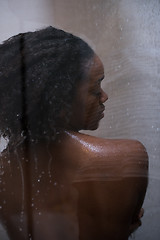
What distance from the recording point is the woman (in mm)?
708

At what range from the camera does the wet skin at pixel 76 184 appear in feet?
2.31

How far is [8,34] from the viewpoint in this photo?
32.3 inches

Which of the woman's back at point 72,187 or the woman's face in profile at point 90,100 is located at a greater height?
the woman's face in profile at point 90,100

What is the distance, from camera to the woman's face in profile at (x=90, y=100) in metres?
0.72

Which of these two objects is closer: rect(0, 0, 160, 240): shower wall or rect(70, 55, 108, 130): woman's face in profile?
rect(70, 55, 108, 130): woman's face in profile

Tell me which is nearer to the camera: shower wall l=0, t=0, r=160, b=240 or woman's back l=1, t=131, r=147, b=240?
woman's back l=1, t=131, r=147, b=240

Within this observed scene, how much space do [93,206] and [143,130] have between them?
0.24 metres

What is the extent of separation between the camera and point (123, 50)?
0.91 metres

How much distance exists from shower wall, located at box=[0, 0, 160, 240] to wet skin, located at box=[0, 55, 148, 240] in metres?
0.06

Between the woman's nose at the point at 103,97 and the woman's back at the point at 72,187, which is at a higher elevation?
the woman's nose at the point at 103,97

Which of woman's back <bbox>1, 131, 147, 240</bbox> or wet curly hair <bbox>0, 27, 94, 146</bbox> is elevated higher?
wet curly hair <bbox>0, 27, 94, 146</bbox>

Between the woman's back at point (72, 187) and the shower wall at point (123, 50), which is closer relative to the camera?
the woman's back at point (72, 187)

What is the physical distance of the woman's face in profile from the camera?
2.38 ft

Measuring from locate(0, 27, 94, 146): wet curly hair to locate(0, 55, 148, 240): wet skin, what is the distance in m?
0.03
